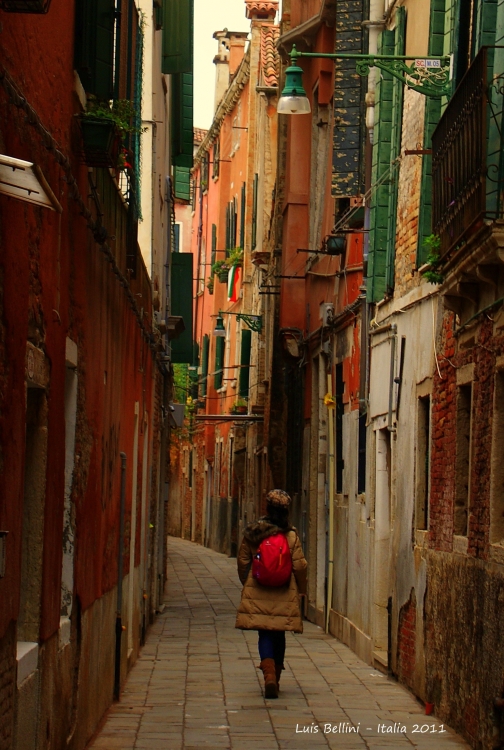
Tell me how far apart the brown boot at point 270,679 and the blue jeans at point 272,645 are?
65mm

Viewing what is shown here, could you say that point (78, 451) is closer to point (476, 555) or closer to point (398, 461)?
point (476, 555)

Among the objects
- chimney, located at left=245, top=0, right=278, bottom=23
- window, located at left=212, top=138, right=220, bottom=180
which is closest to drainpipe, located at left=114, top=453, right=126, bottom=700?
chimney, located at left=245, top=0, right=278, bottom=23

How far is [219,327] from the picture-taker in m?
39.8

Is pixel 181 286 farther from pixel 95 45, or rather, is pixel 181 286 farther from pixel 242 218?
pixel 95 45

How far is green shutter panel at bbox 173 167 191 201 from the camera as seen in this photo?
26.2m

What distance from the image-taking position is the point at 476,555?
30.0 ft

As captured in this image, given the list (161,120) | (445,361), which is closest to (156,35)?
(161,120)

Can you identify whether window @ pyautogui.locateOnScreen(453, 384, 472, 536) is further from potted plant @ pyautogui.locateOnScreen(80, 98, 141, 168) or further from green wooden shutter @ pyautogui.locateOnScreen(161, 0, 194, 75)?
green wooden shutter @ pyautogui.locateOnScreen(161, 0, 194, 75)

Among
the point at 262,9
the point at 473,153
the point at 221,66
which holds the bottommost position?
the point at 473,153

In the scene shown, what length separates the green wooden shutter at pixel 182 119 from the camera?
22097 millimetres

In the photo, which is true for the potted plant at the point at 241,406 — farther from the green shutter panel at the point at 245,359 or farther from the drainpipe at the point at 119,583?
the drainpipe at the point at 119,583

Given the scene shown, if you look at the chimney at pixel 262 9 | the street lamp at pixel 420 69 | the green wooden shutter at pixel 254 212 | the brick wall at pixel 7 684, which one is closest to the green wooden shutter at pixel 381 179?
the street lamp at pixel 420 69

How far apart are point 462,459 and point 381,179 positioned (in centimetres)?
439

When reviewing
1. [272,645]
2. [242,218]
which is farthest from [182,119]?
[272,645]
